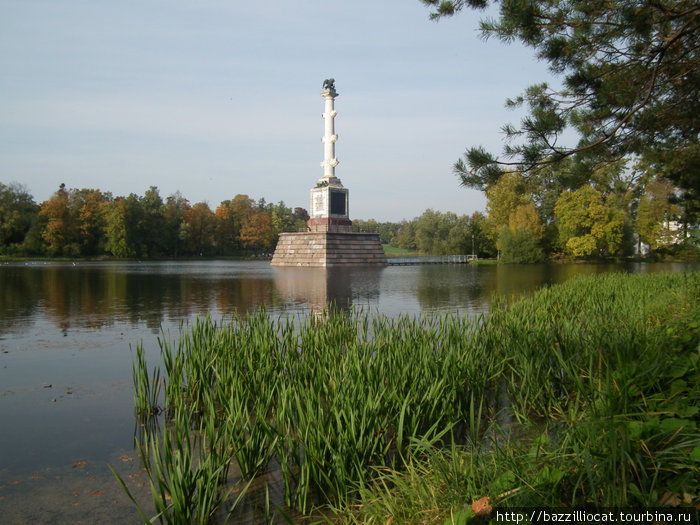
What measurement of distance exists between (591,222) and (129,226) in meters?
55.5

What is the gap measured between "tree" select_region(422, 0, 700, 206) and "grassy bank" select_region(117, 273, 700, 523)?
2475 mm

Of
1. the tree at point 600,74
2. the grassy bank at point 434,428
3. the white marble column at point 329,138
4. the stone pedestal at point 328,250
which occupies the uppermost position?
the white marble column at point 329,138

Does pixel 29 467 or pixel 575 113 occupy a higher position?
pixel 575 113

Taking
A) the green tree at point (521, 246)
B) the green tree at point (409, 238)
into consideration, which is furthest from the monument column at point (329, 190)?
the green tree at point (409, 238)

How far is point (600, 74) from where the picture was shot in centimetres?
781

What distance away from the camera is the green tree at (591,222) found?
186ft

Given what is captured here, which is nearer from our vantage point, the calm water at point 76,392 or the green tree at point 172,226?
the calm water at point 76,392

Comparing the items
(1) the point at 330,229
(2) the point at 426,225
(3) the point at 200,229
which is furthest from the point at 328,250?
(3) the point at 200,229

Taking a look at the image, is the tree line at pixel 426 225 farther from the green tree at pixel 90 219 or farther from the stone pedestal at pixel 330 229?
the stone pedestal at pixel 330 229

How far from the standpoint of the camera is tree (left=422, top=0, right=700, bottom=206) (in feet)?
22.3

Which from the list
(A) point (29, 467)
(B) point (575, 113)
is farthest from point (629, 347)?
(A) point (29, 467)

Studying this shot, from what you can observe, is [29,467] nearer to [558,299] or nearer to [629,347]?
[629,347]

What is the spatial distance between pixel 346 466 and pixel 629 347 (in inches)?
121

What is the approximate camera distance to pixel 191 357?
6371 mm
